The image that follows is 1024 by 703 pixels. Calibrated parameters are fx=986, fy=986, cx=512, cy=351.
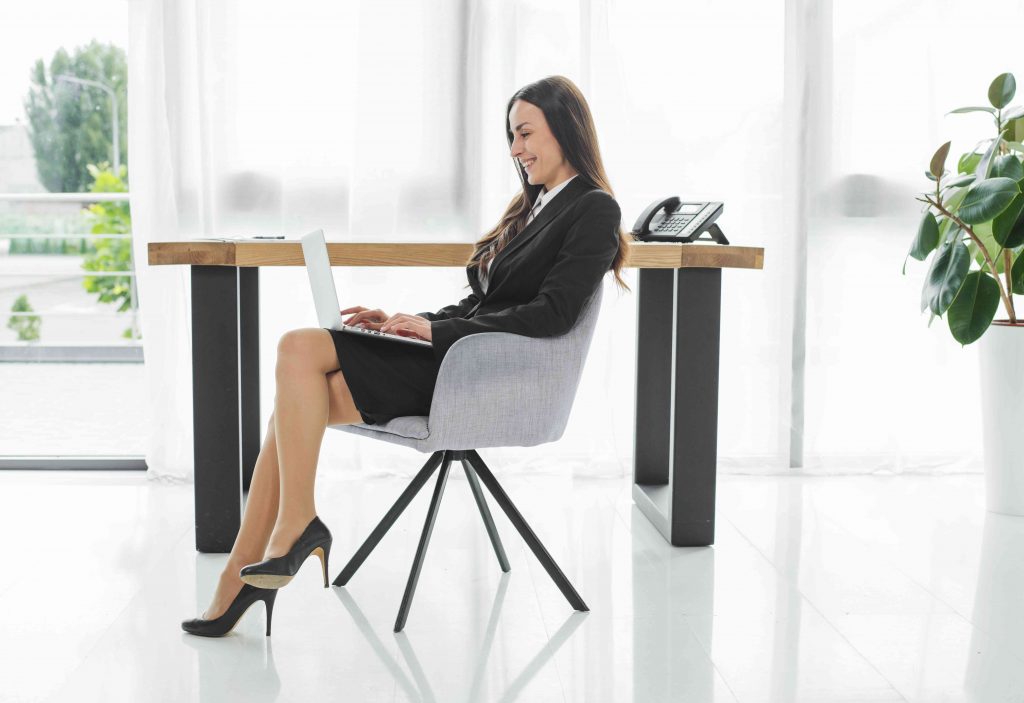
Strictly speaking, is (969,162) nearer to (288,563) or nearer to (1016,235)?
(1016,235)

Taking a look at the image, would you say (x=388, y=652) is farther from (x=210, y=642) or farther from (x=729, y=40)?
(x=729, y=40)

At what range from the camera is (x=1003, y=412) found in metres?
2.96

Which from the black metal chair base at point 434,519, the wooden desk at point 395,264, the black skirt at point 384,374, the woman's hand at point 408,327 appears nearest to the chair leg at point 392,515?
the black metal chair base at point 434,519

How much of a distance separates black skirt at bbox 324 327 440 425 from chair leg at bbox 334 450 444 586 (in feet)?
0.62

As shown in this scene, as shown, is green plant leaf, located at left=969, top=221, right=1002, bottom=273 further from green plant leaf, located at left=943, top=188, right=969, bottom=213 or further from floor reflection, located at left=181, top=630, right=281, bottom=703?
floor reflection, located at left=181, top=630, right=281, bottom=703

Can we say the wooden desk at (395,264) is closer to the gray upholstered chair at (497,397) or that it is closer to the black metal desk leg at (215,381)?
the black metal desk leg at (215,381)

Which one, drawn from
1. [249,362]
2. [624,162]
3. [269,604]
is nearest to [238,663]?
[269,604]

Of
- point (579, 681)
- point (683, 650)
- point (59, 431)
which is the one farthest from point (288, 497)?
point (59, 431)

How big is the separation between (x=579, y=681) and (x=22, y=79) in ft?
10.5

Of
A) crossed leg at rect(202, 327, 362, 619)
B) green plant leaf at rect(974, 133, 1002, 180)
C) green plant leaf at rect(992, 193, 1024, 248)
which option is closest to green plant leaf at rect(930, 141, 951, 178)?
green plant leaf at rect(974, 133, 1002, 180)

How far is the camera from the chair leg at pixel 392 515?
2.16 metres

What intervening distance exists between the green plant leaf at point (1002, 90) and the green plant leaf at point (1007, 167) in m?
0.25

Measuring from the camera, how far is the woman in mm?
1906

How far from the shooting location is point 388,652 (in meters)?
1.93
